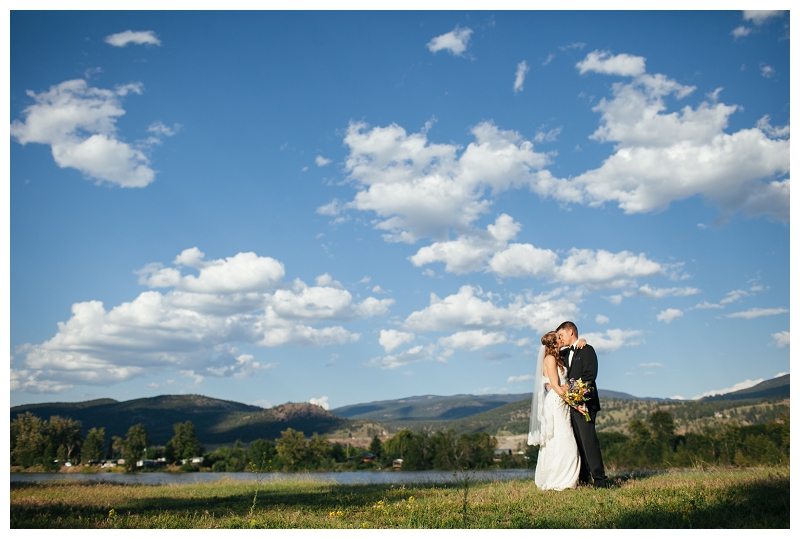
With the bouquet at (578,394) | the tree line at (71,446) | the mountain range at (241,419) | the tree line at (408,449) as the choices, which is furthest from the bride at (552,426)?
the mountain range at (241,419)

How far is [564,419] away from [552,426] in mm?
258

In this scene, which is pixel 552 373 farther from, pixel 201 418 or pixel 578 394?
pixel 201 418

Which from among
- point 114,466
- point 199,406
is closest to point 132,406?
point 199,406

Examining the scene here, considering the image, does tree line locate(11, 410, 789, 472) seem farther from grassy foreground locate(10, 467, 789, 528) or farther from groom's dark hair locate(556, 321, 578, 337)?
grassy foreground locate(10, 467, 789, 528)

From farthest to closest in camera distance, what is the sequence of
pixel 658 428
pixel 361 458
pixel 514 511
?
pixel 361 458, pixel 658 428, pixel 514 511

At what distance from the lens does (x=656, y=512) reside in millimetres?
6039

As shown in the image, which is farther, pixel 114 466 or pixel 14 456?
pixel 114 466

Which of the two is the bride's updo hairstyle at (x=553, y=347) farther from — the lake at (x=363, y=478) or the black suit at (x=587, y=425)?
the lake at (x=363, y=478)

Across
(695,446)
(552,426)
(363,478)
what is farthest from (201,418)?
(552,426)

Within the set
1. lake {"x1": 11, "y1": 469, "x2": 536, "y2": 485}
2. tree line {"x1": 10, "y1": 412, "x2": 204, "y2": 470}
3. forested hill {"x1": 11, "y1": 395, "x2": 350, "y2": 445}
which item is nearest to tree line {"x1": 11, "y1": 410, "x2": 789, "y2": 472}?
tree line {"x1": 10, "y1": 412, "x2": 204, "y2": 470}

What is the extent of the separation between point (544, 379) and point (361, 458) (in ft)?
188
